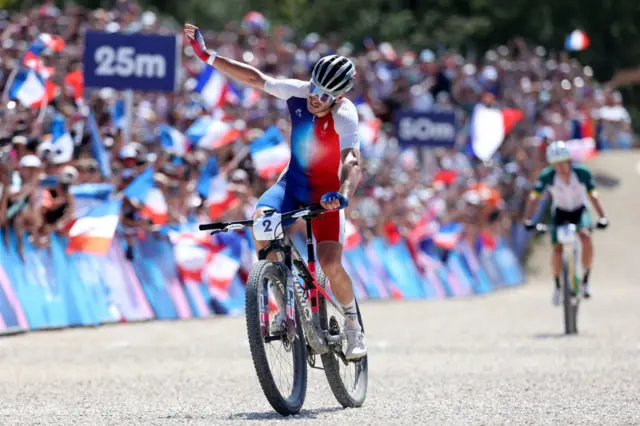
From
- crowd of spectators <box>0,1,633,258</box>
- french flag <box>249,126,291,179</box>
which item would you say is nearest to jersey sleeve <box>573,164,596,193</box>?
french flag <box>249,126,291,179</box>

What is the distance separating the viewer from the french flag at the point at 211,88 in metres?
20.2

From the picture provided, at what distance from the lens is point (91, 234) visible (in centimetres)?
1593

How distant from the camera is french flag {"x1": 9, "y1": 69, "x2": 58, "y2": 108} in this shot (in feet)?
53.4

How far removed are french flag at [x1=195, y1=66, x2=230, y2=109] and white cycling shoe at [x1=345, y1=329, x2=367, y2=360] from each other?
11.2 metres

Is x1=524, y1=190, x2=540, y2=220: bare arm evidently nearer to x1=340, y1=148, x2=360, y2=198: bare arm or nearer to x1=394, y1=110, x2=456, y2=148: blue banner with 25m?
x1=340, y1=148, x2=360, y2=198: bare arm

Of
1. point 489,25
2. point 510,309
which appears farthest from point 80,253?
point 489,25

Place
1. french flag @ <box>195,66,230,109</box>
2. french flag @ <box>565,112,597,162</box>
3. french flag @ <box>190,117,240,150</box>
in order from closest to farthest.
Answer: french flag @ <box>190,117,240,150</box> < french flag @ <box>195,66,230,109</box> < french flag @ <box>565,112,597,162</box>

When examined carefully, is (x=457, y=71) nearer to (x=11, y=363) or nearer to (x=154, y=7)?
(x=11, y=363)

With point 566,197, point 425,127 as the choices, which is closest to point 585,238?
point 566,197

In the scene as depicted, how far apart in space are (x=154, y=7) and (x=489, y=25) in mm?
12881

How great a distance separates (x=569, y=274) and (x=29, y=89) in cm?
660

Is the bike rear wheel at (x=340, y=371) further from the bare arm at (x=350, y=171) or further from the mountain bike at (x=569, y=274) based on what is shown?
the mountain bike at (x=569, y=274)

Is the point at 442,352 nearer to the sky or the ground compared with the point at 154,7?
nearer to the ground

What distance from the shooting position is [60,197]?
629 inches
